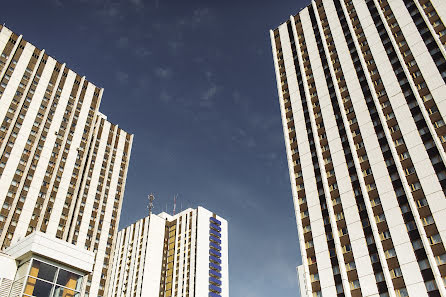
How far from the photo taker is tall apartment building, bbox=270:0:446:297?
50312 mm

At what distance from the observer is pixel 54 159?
82.4 meters

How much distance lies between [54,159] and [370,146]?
61.3m

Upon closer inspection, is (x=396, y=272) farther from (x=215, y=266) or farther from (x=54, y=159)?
(x=215, y=266)

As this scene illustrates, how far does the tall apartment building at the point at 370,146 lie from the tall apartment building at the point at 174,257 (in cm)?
6520

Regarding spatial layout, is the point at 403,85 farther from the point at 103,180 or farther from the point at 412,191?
the point at 103,180

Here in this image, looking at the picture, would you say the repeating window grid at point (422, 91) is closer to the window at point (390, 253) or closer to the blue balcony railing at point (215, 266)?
the window at point (390, 253)

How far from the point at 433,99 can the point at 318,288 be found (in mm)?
31577

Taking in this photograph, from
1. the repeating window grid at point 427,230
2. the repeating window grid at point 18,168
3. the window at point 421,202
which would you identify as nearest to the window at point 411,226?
the repeating window grid at point 427,230

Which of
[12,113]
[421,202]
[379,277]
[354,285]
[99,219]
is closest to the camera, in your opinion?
[379,277]

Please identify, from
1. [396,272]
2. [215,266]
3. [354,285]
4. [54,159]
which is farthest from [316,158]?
[215,266]

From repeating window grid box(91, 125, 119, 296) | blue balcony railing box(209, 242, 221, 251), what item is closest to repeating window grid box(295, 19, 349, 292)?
repeating window grid box(91, 125, 119, 296)

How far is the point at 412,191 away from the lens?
5281 cm

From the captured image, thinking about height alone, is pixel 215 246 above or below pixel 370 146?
above

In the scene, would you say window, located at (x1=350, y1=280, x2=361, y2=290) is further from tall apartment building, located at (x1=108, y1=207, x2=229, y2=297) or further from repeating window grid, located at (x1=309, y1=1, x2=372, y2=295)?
tall apartment building, located at (x1=108, y1=207, x2=229, y2=297)
